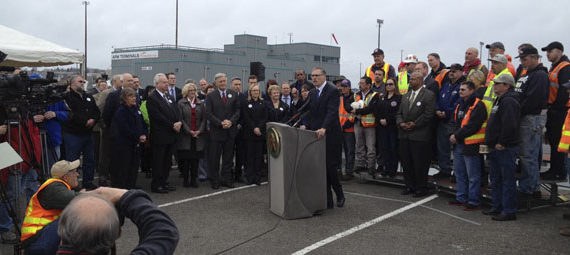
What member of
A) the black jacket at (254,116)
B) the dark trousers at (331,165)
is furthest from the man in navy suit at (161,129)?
the dark trousers at (331,165)

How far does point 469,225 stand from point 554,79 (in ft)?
9.95

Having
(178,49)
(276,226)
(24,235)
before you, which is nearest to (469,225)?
(276,226)

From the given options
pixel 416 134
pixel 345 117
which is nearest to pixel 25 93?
pixel 416 134

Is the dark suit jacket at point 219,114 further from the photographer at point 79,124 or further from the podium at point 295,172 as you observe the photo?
the podium at point 295,172

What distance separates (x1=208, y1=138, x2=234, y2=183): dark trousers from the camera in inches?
340

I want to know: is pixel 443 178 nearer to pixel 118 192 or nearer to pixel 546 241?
pixel 546 241

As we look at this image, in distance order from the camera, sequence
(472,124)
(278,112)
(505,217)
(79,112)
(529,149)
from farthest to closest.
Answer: (278,112), (79,112), (472,124), (529,149), (505,217)

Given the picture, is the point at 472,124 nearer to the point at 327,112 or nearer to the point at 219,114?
the point at 327,112

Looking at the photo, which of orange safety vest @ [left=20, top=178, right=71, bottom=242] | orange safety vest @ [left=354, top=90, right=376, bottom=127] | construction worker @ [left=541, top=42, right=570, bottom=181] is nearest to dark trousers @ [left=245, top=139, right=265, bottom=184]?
orange safety vest @ [left=354, top=90, right=376, bottom=127]

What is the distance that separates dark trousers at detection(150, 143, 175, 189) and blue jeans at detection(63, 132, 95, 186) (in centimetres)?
110

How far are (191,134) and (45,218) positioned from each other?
500 cm

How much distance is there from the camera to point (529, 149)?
21.4 ft

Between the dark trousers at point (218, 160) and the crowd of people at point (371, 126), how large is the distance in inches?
0.8

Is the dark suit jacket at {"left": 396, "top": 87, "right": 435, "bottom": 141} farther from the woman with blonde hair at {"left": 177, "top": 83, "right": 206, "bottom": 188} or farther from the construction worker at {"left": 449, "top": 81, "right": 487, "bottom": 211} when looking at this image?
the woman with blonde hair at {"left": 177, "top": 83, "right": 206, "bottom": 188}
